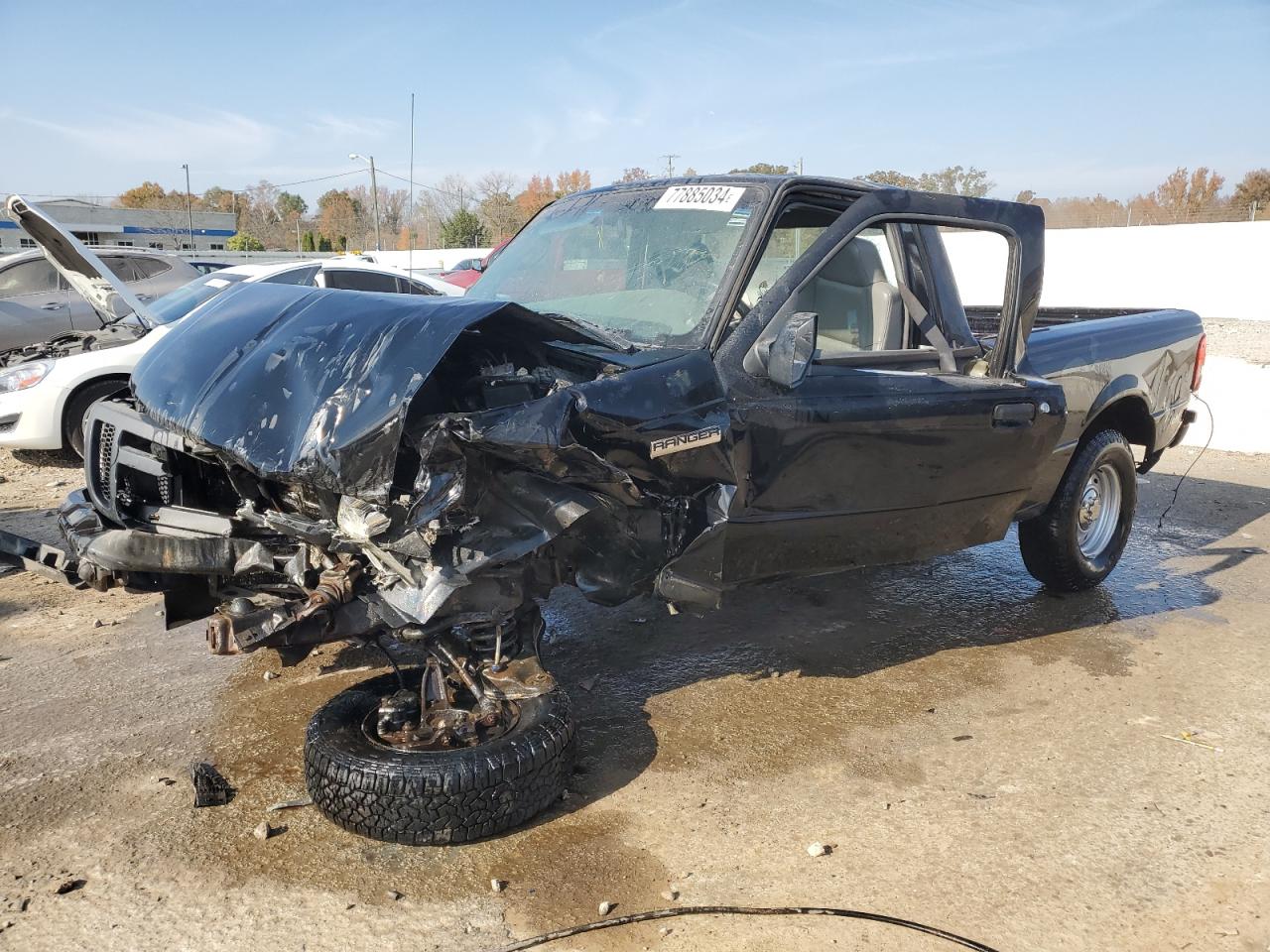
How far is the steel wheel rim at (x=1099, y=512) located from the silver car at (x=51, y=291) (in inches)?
390

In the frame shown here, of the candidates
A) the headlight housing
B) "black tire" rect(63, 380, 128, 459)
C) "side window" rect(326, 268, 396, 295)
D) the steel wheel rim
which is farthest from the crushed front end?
"side window" rect(326, 268, 396, 295)

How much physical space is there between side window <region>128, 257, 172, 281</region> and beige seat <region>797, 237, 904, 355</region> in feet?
31.4

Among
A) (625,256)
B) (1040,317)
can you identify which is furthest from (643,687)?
(1040,317)

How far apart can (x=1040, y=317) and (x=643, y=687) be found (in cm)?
440

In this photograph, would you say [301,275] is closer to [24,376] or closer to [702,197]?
[24,376]

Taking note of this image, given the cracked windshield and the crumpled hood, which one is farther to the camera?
the cracked windshield

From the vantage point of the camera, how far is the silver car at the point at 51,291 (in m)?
10.6

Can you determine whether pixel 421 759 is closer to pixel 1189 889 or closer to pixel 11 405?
pixel 1189 889

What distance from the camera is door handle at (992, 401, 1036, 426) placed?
13.8 feet

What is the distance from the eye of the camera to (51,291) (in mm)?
10969

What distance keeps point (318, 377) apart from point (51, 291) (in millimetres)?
10020

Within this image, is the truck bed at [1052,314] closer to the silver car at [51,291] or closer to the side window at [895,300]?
the side window at [895,300]

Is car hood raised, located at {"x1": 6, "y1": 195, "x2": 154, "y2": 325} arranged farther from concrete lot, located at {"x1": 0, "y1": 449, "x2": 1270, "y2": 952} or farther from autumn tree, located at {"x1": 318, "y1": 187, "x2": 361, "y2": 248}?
autumn tree, located at {"x1": 318, "y1": 187, "x2": 361, "y2": 248}

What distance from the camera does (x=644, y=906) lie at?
269 cm
